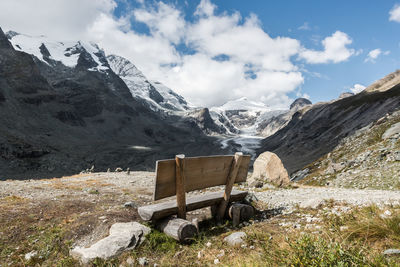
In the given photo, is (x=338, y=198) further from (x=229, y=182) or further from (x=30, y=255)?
(x=30, y=255)

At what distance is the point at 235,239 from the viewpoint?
486 cm

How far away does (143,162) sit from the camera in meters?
106

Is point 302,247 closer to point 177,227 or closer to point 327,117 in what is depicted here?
point 177,227

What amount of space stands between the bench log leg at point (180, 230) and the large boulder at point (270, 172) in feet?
38.5

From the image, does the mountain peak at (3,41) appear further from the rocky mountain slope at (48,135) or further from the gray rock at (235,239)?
the gray rock at (235,239)

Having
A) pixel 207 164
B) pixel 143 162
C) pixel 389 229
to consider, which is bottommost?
pixel 143 162

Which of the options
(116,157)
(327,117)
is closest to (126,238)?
(327,117)

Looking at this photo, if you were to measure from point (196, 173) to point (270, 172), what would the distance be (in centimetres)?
1367

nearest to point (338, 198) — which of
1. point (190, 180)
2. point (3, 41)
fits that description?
point (190, 180)

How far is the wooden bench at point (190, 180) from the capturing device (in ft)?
17.3

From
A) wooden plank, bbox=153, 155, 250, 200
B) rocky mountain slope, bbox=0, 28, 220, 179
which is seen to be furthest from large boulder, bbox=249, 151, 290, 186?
rocky mountain slope, bbox=0, 28, 220, 179

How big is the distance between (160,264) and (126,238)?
1.05 meters

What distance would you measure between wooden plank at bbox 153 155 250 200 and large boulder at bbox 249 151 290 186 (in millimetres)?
10414

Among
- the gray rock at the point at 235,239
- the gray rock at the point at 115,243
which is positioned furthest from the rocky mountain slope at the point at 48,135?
the gray rock at the point at 235,239
